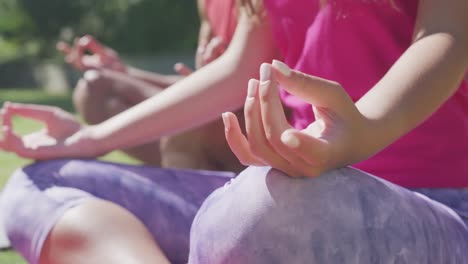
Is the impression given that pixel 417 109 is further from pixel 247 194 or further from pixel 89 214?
pixel 89 214

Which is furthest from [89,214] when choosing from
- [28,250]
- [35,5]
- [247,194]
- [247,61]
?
[35,5]

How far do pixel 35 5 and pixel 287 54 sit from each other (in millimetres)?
17644

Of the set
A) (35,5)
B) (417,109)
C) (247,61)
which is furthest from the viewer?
(35,5)

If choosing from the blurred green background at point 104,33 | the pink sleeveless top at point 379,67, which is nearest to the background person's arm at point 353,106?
the pink sleeveless top at point 379,67

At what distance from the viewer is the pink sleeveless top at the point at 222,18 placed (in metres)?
2.04

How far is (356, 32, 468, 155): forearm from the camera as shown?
3.28 ft

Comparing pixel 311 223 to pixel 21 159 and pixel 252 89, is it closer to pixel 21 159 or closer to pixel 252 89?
pixel 252 89

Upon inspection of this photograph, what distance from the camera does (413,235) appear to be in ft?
3.18

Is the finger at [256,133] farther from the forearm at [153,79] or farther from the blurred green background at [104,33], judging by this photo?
the blurred green background at [104,33]

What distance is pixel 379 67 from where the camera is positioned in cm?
133

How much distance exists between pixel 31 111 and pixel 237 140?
927mm

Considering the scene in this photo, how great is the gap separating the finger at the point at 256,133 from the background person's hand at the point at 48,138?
829 millimetres

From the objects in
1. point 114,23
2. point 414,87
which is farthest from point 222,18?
point 114,23

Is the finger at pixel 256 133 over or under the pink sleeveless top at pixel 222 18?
over
